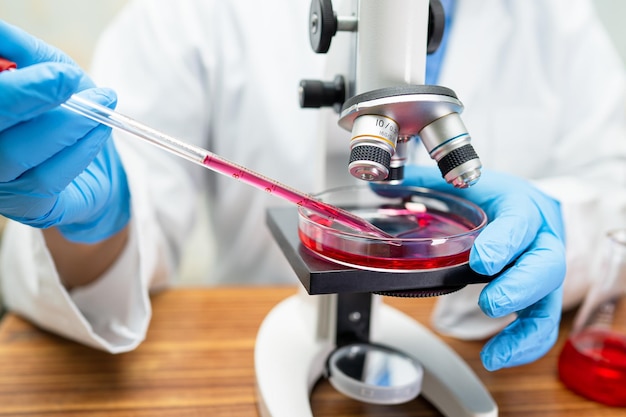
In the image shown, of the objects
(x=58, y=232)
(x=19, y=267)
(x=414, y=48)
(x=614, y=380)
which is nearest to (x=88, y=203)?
(x=58, y=232)

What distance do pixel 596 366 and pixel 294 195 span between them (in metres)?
0.48

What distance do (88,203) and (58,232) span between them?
18 centimetres

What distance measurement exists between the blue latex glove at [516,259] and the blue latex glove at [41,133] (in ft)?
1.34

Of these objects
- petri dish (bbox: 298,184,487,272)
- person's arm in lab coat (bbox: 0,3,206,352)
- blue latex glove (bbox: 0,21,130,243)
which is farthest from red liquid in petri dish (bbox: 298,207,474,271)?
person's arm in lab coat (bbox: 0,3,206,352)

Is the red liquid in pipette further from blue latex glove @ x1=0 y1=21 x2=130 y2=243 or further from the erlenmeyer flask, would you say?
the erlenmeyer flask

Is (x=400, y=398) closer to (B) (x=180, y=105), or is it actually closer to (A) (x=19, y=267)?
(A) (x=19, y=267)

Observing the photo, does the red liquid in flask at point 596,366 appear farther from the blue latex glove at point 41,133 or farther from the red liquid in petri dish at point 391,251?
the blue latex glove at point 41,133

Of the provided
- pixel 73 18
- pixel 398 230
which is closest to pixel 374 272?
pixel 398 230

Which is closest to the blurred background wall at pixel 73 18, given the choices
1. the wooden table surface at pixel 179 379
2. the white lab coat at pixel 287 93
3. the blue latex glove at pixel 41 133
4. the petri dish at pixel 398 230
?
the white lab coat at pixel 287 93

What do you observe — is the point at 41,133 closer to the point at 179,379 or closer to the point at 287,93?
the point at 179,379

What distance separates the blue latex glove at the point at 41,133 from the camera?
0.48 meters

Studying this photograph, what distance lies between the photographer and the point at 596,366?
0.76 metres

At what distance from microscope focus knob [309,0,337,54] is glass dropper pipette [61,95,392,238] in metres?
0.16

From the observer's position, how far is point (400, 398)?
686 mm
